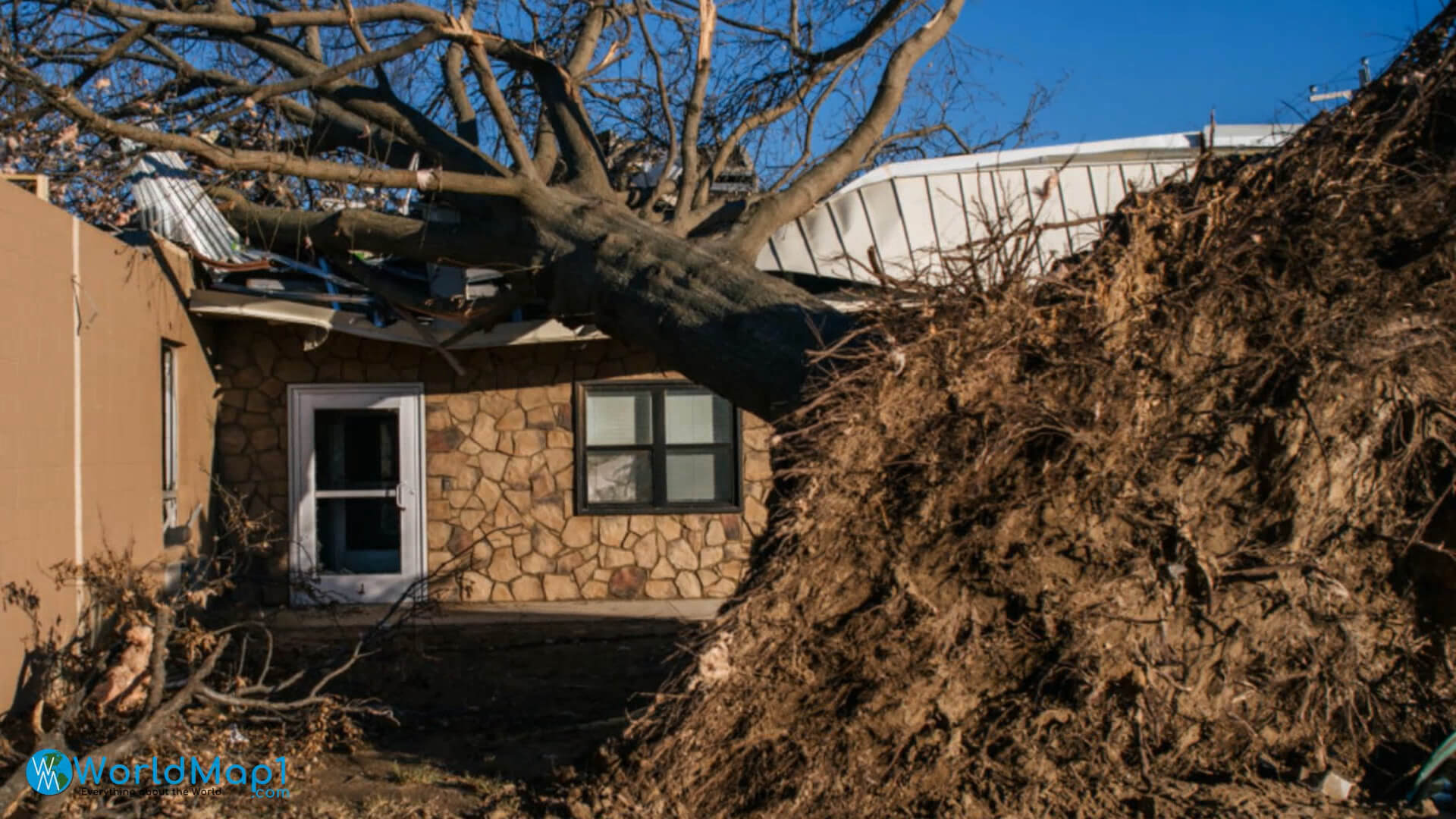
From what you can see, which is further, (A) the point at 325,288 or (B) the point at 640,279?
(A) the point at 325,288

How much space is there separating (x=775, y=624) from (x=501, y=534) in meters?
6.38

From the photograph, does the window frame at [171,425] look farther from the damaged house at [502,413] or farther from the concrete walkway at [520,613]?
the concrete walkway at [520,613]

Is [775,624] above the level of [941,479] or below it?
below

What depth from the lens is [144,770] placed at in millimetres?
5297

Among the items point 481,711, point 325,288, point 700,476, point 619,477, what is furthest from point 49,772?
point 700,476

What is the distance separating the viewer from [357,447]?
38.7 ft

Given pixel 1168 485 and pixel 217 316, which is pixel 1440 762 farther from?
pixel 217 316

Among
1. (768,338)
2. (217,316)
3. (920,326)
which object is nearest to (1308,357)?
(920,326)

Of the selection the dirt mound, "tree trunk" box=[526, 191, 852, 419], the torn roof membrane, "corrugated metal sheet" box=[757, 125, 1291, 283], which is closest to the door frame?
the torn roof membrane

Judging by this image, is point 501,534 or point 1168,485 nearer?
point 1168,485

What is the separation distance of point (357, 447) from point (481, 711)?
5730 mm

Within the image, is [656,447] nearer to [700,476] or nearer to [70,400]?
[700,476]

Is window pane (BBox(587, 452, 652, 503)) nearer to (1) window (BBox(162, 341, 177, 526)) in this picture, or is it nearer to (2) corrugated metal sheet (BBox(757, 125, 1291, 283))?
(2) corrugated metal sheet (BBox(757, 125, 1291, 283))

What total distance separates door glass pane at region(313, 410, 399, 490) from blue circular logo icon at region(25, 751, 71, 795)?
→ 6.49 meters
